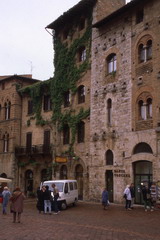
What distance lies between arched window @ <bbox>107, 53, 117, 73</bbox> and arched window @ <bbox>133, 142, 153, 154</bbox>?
21.5ft

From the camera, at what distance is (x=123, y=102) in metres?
26.6

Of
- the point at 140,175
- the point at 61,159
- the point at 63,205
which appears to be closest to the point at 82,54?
the point at 61,159

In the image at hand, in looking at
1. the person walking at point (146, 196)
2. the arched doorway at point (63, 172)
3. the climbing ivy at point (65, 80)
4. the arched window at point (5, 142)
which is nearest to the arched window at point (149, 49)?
the climbing ivy at point (65, 80)

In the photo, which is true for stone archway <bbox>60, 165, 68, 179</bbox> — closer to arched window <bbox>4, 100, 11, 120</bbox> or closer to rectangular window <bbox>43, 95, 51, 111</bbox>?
rectangular window <bbox>43, 95, 51, 111</bbox>

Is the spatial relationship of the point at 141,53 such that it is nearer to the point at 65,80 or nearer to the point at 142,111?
the point at 142,111

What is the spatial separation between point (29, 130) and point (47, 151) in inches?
185

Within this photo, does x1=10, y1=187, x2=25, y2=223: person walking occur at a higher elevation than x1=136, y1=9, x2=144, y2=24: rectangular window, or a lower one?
lower

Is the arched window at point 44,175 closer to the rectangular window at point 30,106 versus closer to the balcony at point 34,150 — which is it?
the balcony at point 34,150

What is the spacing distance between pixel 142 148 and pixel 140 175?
1.85 meters

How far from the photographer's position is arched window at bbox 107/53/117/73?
28219mm

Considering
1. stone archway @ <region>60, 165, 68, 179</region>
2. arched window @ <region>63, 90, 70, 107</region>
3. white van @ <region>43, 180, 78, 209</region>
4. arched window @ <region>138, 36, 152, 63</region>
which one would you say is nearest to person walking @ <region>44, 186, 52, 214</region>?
white van @ <region>43, 180, 78, 209</region>

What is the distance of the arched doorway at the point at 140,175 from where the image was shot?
24328 millimetres

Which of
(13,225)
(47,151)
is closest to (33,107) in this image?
(47,151)

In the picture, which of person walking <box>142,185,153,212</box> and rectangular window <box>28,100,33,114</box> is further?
rectangular window <box>28,100,33,114</box>
